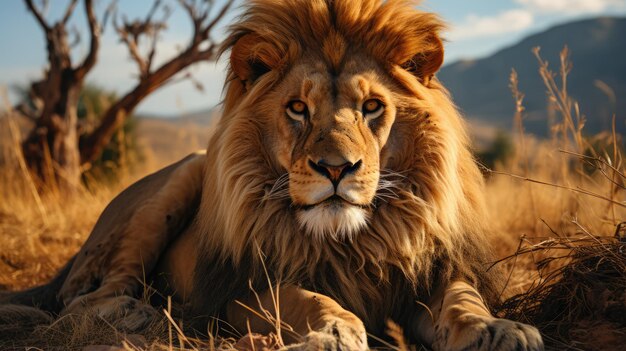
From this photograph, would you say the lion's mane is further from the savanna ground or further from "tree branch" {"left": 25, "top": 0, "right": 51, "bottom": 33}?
"tree branch" {"left": 25, "top": 0, "right": 51, "bottom": 33}

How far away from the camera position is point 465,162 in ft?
10.2

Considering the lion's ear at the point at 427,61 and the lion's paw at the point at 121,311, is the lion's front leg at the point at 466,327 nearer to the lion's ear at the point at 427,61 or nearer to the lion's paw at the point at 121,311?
the lion's ear at the point at 427,61

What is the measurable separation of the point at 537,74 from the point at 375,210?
120 m

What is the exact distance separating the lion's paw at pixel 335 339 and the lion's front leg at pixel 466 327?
1.09 ft

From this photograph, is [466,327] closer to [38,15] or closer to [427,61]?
[427,61]

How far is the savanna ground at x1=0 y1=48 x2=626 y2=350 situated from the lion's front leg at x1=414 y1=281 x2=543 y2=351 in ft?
0.87

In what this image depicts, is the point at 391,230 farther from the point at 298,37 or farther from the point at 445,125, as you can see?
the point at 298,37

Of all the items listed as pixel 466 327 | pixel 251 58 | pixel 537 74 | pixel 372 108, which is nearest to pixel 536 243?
pixel 372 108

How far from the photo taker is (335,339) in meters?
2.25

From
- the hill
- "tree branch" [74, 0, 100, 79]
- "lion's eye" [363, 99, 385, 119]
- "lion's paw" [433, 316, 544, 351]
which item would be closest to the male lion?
"lion's eye" [363, 99, 385, 119]

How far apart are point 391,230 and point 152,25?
561 cm

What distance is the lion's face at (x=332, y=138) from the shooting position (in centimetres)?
254

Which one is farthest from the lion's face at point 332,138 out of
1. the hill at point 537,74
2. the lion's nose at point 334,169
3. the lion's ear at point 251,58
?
the hill at point 537,74

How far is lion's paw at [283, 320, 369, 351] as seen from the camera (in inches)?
87.0
